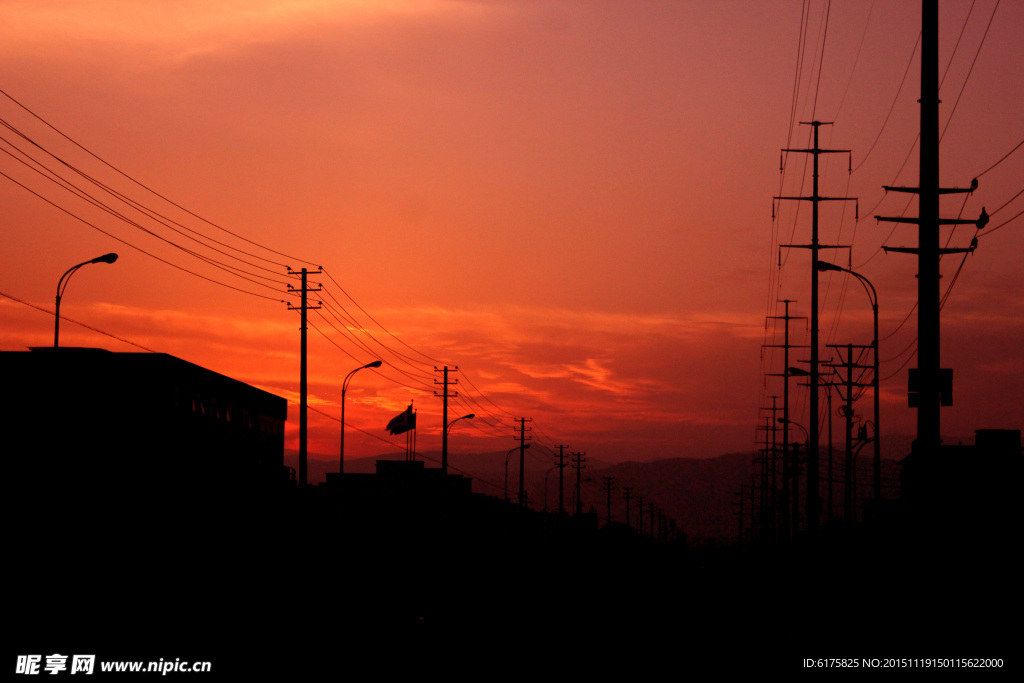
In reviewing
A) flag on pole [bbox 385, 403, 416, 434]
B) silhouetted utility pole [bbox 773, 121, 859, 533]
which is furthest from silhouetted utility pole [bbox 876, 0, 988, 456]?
flag on pole [bbox 385, 403, 416, 434]

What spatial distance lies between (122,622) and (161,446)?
25620mm

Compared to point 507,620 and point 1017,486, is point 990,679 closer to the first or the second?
point 507,620

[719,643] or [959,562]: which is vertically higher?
[959,562]

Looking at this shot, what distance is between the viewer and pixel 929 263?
23.8m

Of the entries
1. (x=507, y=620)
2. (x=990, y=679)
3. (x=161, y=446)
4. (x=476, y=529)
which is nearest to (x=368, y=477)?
(x=476, y=529)

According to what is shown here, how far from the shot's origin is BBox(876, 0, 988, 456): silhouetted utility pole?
23328mm

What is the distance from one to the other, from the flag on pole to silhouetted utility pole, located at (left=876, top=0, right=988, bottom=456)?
61.1 m

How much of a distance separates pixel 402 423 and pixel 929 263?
211 feet

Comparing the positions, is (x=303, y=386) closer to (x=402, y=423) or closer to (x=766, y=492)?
(x=402, y=423)

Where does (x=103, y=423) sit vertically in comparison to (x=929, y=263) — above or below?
below

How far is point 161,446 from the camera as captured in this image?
5612 cm

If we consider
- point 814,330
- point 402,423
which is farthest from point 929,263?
point 402,423

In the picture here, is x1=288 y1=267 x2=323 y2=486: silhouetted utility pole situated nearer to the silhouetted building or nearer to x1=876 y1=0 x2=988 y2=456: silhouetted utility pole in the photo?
the silhouetted building

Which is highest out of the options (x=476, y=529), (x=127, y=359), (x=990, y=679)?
(x=127, y=359)
